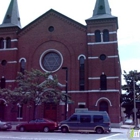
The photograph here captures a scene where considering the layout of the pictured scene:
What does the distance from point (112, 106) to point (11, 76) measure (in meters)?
15.7

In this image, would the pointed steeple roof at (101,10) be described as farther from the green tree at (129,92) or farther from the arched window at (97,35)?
the green tree at (129,92)

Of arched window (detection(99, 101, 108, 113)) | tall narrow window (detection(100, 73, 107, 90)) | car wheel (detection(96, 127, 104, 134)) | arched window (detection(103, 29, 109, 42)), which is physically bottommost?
car wheel (detection(96, 127, 104, 134))

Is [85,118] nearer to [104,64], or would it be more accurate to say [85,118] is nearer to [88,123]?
[88,123]

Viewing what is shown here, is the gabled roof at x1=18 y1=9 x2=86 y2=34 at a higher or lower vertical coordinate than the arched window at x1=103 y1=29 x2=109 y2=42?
higher

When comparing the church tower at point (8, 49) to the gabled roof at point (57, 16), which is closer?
the gabled roof at point (57, 16)

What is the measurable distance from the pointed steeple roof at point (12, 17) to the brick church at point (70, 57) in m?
0.17

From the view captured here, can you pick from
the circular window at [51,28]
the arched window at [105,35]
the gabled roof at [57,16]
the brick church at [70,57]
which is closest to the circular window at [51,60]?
the brick church at [70,57]

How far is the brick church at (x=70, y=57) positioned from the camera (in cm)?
3244

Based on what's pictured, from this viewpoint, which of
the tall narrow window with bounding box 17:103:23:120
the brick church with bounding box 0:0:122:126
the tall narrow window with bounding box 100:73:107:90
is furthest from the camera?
the tall narrow window with bounding box 17:103:23:120

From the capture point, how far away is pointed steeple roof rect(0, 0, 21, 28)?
1510 inches

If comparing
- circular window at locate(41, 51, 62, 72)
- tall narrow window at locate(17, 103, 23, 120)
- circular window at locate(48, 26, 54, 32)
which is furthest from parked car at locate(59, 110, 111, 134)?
circular window at locate(48, 26, 54, 32)

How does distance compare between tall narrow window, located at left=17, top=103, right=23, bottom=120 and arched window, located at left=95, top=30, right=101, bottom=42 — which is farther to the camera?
arched window, located at left=95, top=30, right=101, bottom=42

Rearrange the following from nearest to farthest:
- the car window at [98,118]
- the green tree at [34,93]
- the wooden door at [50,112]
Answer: the car window at [98,118], the green tree at [34,93], the wooden door at [50,112]

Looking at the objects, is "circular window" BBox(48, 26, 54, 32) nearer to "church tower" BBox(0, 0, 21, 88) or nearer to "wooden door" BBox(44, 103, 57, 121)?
"church tower" BBox(0, 0, 21, 88)
